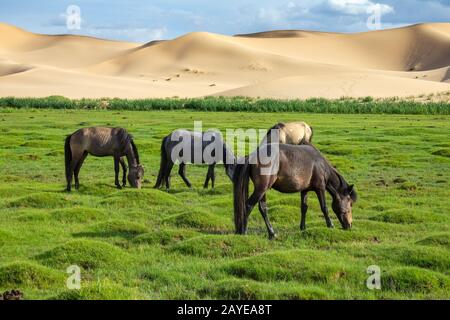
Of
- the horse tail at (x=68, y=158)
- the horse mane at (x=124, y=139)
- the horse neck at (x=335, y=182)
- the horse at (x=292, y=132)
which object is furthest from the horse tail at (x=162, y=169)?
the horse neck at (x=335, y=182)

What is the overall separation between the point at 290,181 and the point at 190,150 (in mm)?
7505

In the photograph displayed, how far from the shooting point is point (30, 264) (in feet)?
35.1

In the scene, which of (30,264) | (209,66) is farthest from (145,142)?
(209,66)

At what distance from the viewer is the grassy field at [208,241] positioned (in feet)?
33.4

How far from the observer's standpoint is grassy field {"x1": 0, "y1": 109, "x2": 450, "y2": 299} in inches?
400

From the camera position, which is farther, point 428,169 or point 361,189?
point 428,169

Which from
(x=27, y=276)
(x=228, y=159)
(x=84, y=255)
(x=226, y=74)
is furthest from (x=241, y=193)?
(x=226, y=74)

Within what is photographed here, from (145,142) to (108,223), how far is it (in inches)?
721

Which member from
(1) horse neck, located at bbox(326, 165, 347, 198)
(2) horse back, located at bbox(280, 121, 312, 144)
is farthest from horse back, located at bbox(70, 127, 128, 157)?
(1) horse neck, located at bbox(326, 165, 347, 198)

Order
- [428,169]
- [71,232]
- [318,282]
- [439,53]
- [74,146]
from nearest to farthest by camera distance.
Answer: [318,282], [71,232], [74,146], [428,169], [439,53]

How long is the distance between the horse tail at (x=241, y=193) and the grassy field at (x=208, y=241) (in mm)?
476

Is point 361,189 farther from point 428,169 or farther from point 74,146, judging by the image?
point 74,146

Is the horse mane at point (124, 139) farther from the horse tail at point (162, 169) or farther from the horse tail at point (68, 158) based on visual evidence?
the horse tail at point (68, 158)

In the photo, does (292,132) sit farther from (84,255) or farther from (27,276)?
(27,276)
